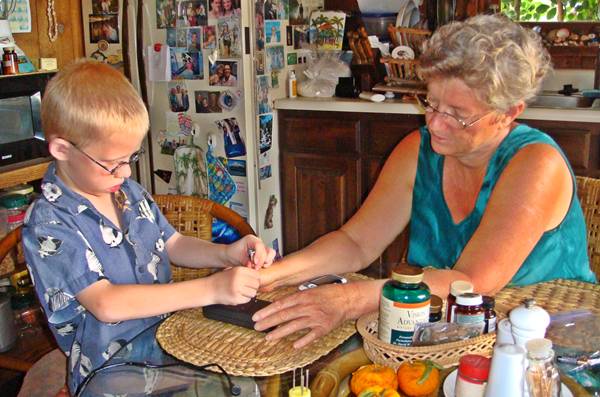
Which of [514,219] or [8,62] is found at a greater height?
[8,62]

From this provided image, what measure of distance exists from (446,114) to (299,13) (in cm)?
193

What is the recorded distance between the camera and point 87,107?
4.16ft

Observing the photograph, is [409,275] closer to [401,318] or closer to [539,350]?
[401,318]

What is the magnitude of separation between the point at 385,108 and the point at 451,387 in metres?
2.07

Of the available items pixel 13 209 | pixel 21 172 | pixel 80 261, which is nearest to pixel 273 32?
pixel 21 172

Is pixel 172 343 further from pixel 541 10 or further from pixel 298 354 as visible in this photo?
pixel 541 10

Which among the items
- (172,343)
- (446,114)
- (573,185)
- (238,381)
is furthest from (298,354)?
(573,185)

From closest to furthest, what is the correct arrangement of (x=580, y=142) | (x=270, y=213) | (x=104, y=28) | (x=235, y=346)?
1. (x=235, y=346)
2. (x=580, y=142)
3. (x=104, y=28)
4. (x=270, y=213)

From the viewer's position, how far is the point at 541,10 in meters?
3.06

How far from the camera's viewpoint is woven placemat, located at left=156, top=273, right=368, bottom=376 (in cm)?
105

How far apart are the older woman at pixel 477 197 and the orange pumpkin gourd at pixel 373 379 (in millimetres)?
202

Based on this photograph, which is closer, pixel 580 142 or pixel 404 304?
pixel 404 304

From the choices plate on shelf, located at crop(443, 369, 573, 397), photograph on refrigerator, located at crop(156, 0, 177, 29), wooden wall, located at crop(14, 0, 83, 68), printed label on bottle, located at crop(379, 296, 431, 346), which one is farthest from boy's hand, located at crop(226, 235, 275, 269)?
wooden wall, located at crop(14, 0, 83, 68)

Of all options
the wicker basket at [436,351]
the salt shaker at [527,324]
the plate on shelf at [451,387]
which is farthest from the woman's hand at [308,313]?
the salt shaker at [527,324]
